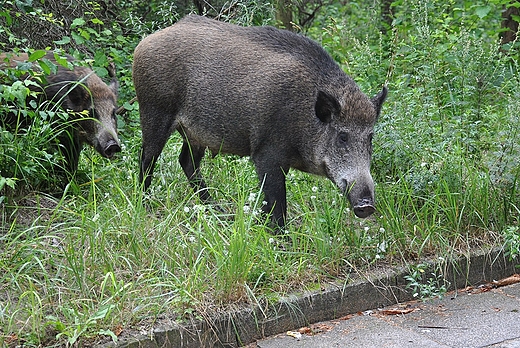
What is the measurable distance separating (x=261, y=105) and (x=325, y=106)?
489 millimetres

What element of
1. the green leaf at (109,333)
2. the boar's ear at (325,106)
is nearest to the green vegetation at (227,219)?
the green leaf at (109,333)

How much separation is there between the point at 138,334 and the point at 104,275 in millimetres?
593

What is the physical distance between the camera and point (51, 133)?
572 cm

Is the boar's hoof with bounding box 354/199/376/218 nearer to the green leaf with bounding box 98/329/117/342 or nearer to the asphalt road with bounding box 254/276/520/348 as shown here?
the asphalt road with bounding box 254/276/520/348

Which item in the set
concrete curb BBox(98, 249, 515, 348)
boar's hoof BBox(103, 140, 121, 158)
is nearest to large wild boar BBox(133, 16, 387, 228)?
boar's hoof BBox(103, 140, 121, 158)

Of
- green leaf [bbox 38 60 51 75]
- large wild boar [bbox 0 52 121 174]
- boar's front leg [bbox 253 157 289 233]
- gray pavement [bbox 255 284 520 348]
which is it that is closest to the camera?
Result: gray pavement [bbox 255 284 520 348]

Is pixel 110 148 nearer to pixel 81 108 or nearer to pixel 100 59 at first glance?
pixel 81 108

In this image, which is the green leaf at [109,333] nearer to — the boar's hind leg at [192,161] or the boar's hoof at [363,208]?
the boar's hoof at [363,208]

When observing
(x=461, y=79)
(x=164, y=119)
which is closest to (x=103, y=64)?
(x=164, y=119)

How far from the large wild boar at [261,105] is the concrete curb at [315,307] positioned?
0.58 metres

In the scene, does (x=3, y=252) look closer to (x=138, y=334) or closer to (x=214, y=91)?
(x=138, y=334)

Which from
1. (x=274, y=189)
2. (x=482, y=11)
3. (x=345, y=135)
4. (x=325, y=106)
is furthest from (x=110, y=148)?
(x=482, y=11)

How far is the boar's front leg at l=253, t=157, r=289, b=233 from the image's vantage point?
5.43 m

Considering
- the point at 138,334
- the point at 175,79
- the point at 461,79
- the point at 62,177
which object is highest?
the point at 461,79
